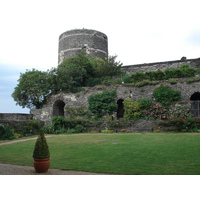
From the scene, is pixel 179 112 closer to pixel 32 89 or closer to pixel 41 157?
pixel 41 157

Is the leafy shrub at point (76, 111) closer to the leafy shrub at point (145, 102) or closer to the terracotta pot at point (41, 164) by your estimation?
the leafy shrub at point (145, 102)

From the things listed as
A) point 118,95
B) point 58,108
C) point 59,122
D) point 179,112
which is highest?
point 118,95

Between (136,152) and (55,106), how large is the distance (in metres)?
18.0

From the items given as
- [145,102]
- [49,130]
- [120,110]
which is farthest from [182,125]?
[49,130]

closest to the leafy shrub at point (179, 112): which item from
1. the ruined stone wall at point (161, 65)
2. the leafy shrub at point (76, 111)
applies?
the leafy shrub at point (76, 111)

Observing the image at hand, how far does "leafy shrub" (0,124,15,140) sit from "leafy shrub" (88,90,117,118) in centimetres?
831

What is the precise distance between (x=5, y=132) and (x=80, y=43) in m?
22.5

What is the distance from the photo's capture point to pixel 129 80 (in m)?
22.9

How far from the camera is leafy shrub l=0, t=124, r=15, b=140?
Answer: 15331mm

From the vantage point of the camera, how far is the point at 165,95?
770 inches

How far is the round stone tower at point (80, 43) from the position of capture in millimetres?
34594

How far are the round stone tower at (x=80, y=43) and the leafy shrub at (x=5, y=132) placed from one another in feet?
68.5

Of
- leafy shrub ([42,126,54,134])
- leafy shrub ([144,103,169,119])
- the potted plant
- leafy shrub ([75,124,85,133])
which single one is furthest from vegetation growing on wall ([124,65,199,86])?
the potted plant

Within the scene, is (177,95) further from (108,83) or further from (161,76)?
(108,83)
